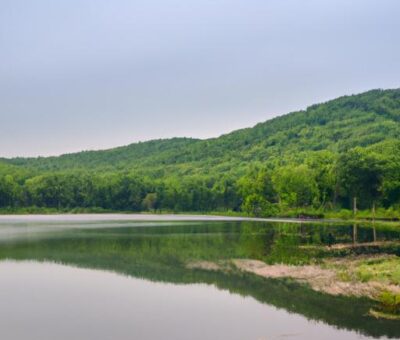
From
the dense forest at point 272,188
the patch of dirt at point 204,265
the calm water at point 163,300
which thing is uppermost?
the dense forest at point 272,188

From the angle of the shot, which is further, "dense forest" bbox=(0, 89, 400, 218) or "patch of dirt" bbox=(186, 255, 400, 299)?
"dense forest" bbox=(0, 89, 400, 218)

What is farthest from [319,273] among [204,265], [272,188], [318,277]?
[272,188]

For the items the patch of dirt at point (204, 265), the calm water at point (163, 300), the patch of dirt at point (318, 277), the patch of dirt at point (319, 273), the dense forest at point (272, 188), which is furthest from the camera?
the dense forest at point (272, 188)

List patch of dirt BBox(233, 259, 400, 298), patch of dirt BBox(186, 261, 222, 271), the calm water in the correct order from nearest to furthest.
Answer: the calm water < patch of dirt BBox(233, 259, 400, 298) < patch of dirt BBox(186, 261, 222, 271)

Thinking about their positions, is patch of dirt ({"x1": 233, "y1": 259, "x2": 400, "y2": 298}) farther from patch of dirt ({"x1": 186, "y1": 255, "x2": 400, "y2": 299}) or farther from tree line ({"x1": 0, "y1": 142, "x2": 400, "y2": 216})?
tree line ({"x1": 0, "y1": 142, "x2": 400, "y2": 216})

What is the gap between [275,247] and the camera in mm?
48875

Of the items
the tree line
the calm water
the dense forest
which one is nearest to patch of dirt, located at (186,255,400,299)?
the calm water

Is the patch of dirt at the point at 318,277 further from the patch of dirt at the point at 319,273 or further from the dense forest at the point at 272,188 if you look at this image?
the dense forest at the point at 272,188

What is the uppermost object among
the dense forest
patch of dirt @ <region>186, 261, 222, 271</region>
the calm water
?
the dense forest

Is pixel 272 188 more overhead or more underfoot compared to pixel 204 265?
more overhead

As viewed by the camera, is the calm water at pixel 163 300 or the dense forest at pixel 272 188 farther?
the dense forest at pixel 272 188

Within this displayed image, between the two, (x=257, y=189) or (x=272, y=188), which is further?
(x=257, y=189)

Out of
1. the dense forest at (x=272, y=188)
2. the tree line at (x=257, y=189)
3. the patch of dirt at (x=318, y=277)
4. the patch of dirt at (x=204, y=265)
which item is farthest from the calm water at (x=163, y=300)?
the dense forest at (x=272, y=188)

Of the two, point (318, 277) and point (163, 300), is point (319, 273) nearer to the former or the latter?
point (318, 277)
